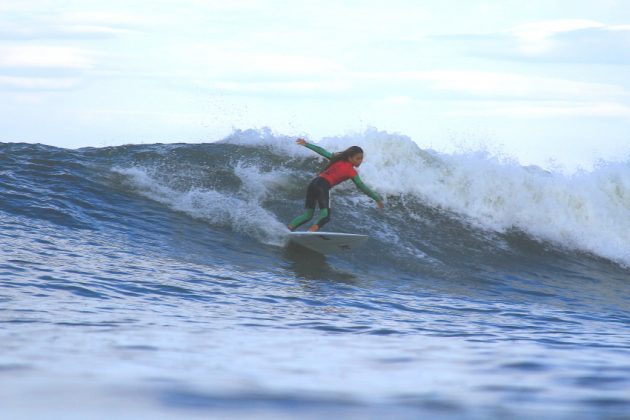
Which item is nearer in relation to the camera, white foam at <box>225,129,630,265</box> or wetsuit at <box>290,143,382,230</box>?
wetsuit at <box>290,143,382,230</box>

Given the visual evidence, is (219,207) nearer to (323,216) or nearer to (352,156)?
(323,216)

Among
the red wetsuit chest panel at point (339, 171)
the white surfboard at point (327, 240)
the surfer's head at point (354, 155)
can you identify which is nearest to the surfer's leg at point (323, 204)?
the white surfboard at point (327, 240)

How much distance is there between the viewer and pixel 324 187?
10.9 m

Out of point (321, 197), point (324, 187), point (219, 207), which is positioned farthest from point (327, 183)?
point (219, 207)

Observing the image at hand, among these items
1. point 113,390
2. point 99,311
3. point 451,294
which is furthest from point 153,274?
point 113,390

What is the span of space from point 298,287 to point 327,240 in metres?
2.05

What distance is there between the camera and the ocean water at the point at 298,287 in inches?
126

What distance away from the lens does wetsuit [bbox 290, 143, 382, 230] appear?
1086cm

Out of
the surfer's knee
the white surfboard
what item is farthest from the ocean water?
the surfer's knee

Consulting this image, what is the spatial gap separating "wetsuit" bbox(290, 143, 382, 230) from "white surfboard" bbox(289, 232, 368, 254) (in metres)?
0.23

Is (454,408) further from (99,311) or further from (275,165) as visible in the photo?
(275,165)

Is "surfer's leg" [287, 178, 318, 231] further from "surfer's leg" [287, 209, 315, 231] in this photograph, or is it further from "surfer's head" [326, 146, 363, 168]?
"surfer's head" [326, 146, 363, 168]

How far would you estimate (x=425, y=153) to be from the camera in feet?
52.6

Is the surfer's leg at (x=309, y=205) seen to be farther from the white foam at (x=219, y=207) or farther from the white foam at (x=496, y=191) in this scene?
the white foam at (x=496, y=191)
